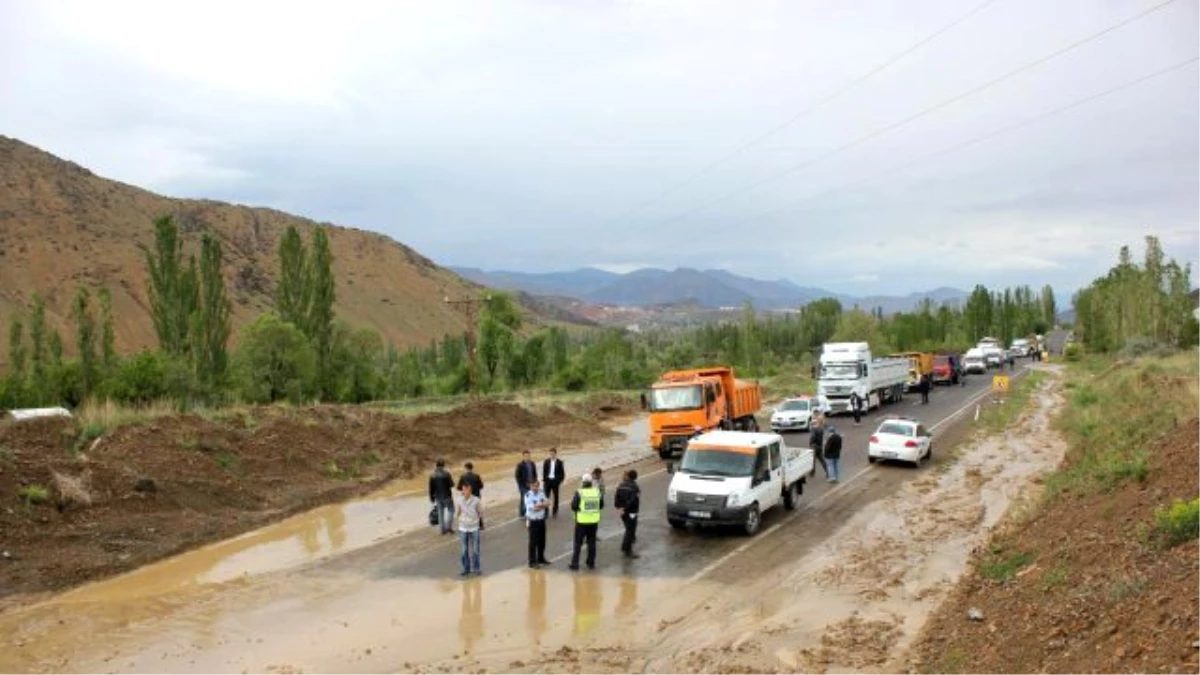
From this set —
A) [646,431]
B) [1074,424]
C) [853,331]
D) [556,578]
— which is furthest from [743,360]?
[556,578]

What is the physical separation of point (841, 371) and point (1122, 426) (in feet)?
70.7

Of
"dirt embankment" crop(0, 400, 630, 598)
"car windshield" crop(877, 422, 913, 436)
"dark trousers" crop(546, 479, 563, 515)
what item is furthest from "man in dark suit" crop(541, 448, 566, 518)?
"car windshield" crop(877, 422, 913, 436)

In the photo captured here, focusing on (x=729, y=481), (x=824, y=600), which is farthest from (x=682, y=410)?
(x=824, y=600)

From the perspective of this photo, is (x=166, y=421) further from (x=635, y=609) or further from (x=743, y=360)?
(x=743, y=360)

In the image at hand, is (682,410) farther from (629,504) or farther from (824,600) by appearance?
(824,600)

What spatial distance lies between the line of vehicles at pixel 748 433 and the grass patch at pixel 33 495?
13.3 m

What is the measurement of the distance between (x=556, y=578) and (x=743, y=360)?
91398 millimetres

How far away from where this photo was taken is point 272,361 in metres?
54.2

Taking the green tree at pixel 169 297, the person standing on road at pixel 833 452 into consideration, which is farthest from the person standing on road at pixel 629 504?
the green tree at pixel 169 297

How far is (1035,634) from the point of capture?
9.02 meters

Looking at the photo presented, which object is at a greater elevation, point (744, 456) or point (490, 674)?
point (744, 456)

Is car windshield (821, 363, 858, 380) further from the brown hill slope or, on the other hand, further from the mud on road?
the brown hill slope

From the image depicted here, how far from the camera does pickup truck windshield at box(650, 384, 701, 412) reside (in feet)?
99.0

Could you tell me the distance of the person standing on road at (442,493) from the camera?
62.1 ft
